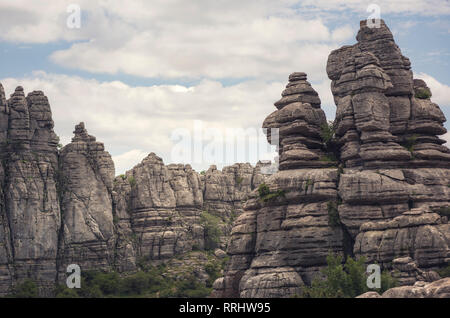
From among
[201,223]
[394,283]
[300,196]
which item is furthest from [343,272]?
[201,223]

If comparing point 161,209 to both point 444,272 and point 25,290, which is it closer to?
point 25,290

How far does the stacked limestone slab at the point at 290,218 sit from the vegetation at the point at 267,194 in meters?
0.12

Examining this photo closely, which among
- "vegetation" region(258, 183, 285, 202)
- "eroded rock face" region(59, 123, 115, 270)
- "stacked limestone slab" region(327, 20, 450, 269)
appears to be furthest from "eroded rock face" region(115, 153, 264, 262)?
"stacked limestone slab" region(327, 20, 450, 269)

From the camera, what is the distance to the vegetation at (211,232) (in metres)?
140

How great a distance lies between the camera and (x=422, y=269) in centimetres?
8881

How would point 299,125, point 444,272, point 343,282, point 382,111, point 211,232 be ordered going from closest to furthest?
point 444,272 < point 343,282 < point 382,111 < point 299,125 < point 211,232

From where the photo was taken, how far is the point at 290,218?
319 ft

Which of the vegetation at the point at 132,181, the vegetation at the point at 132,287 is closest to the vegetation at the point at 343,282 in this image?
the vegetation at the point at 132,287

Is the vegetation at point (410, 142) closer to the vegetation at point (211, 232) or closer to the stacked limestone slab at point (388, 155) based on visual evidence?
the stacked limestone slab at point (388, 155)

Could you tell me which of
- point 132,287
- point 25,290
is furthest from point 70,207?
point 25,290

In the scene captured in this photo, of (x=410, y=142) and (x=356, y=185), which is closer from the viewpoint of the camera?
(x=356, y=185)

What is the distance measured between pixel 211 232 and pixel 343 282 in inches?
2115

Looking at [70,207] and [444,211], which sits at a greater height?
[70,207]

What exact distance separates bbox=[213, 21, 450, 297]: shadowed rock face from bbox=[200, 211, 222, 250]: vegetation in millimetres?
36586
